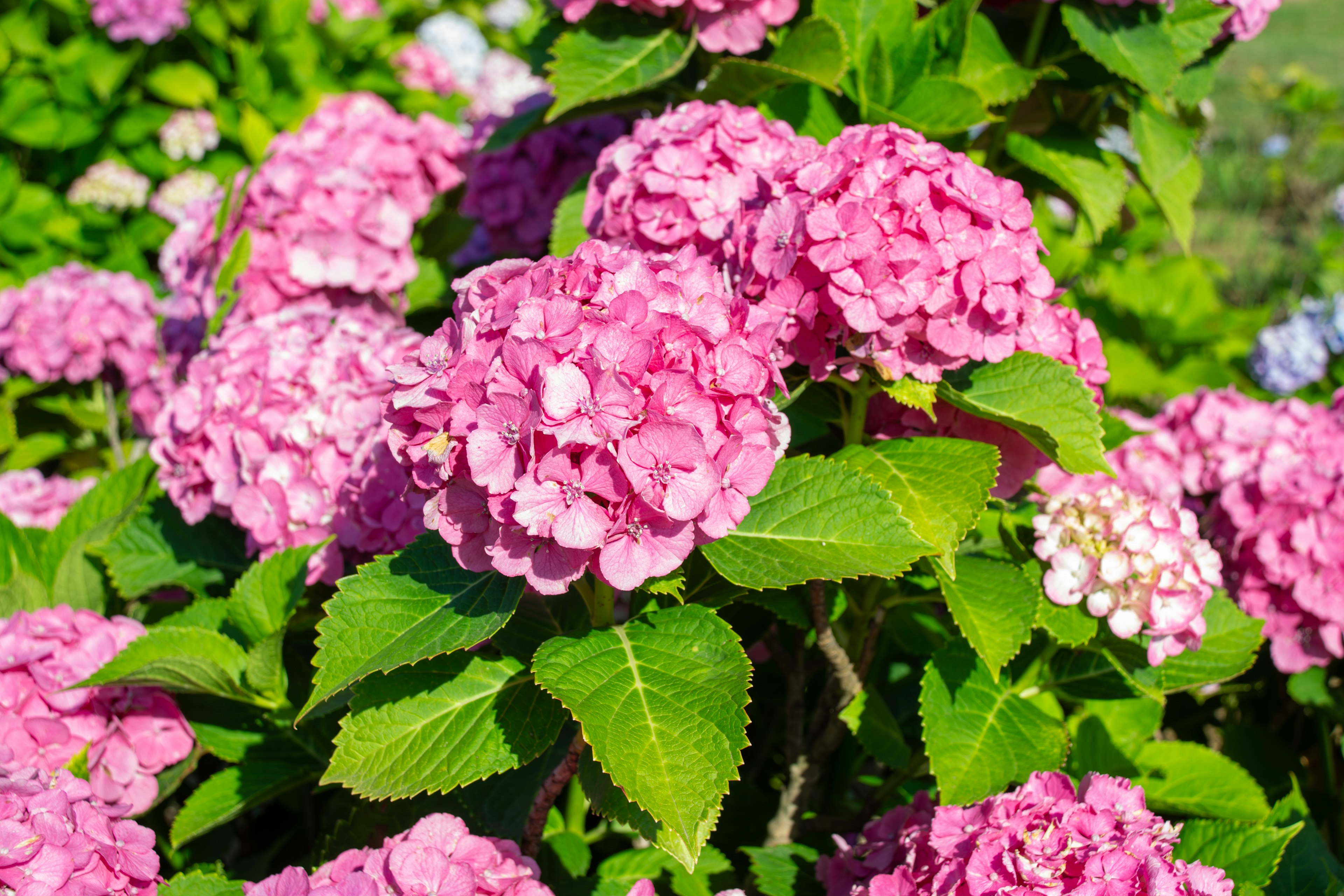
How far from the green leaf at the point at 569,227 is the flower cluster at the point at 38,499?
58.1 inches

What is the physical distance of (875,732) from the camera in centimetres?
191

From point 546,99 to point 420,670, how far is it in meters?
1.79

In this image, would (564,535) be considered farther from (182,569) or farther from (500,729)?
(182,569)

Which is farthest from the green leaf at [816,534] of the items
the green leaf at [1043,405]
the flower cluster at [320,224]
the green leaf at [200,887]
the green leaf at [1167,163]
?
the flower cluster at [320,224]

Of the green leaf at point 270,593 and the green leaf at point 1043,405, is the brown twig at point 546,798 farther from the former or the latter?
the green leaf at point 1043,405

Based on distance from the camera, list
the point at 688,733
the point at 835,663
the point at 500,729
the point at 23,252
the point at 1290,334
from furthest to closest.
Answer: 1. the point at 23,252
2. the point at 1290,334
3. the point at 835,663
4. the point at 500,729
5. the point at 688,733

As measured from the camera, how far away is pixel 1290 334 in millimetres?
4125

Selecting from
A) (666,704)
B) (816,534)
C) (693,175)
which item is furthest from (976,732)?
(693,175)

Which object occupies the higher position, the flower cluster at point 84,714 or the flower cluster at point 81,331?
the flower cluster at point 84,714

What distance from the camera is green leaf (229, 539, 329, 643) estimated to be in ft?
6.50

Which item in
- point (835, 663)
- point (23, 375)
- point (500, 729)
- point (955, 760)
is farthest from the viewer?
point (23, 375)

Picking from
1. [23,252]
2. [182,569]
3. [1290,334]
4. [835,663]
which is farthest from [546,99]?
[23,252]

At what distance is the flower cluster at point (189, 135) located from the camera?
494cm

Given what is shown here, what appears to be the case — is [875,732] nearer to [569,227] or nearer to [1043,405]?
[1043,405]
